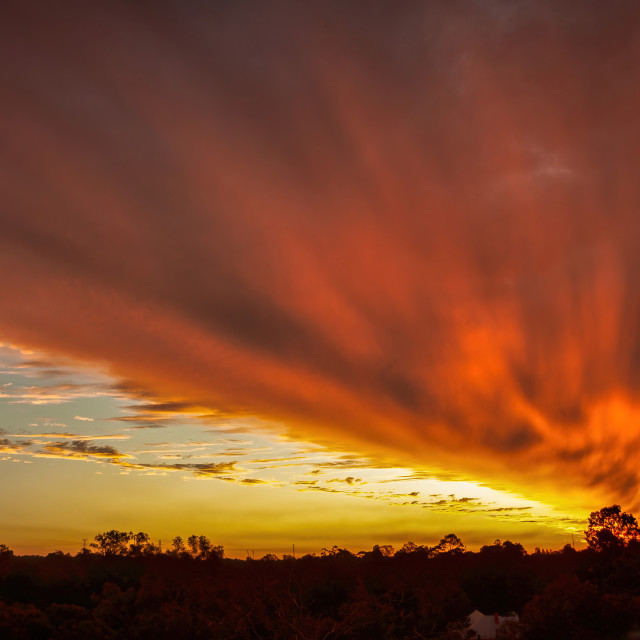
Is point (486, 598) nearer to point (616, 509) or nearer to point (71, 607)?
point (616, 509)

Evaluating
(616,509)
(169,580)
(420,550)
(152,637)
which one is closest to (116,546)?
(169,580)

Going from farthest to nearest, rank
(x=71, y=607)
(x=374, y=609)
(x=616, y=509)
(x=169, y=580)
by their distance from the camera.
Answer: (x=616, y=509) → (x=169, y=580) → (x=71, y=607) → (x=374, y=609)

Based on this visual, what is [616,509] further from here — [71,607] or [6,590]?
[6,590]

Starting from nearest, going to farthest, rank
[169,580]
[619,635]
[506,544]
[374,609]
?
[619,635] < [374,609] < [169,580] < [506,544]

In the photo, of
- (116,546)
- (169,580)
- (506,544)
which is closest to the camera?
(169,580)

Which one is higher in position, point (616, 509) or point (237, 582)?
point (616, 509)

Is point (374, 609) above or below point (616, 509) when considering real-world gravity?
below

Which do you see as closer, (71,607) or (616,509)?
(71,607)

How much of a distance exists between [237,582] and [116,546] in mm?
56485

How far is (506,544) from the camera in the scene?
160125 mm

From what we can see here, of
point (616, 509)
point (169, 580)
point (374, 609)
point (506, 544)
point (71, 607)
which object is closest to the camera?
Answer: point (374, 609)

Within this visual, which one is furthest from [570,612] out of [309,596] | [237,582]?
[237,582]

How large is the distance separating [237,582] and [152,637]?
28.9 meters

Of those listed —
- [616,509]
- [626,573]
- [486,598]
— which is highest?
[616,509]
